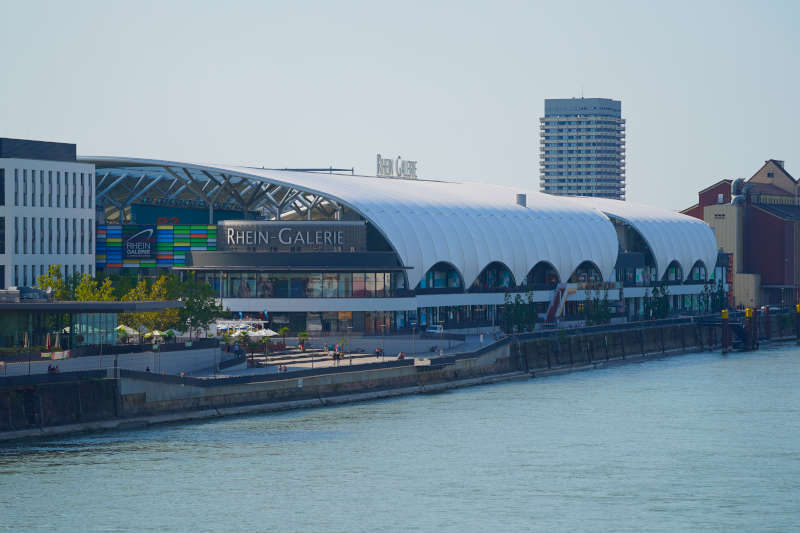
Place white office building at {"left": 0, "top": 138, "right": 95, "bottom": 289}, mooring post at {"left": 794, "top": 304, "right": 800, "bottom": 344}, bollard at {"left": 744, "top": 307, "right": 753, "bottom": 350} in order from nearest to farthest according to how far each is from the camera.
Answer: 1. white office building at {"left": 0, "top": 138, "right": 95, "bottom": 289}
2. bollard at {"left": 744, "top": 307, "right": 753, "bottom": 350}
3. mooring post at {"left": 794, "top": 304, "right": 800, "bottom": 344}

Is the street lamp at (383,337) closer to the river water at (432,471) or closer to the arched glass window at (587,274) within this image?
the river water at (432,471)

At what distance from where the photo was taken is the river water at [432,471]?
68.1 meters

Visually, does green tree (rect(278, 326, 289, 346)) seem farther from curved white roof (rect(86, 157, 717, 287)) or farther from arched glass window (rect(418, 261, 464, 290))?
arched glass window (rect(418, 261, 464, 290))

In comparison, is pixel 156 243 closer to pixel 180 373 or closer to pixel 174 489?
pixel 180 373

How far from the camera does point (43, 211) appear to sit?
434 feet

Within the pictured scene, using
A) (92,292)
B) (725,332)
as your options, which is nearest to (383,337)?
(92,292)

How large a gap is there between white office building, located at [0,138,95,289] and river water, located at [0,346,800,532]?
37.6 meters

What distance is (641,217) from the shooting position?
19638 cm

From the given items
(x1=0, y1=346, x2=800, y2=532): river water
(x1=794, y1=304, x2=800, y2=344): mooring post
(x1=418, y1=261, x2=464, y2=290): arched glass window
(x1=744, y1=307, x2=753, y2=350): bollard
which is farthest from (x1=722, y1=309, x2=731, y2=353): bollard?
(x1=0, y1=346, x2=800, y2=532): river water

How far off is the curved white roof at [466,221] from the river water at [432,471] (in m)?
37.1

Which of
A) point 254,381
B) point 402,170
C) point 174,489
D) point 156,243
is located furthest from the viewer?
point 402,170

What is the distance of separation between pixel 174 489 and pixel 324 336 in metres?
60.8

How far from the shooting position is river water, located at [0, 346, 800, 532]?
68.1 m

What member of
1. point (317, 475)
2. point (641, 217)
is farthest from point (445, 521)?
point (641, 217)
